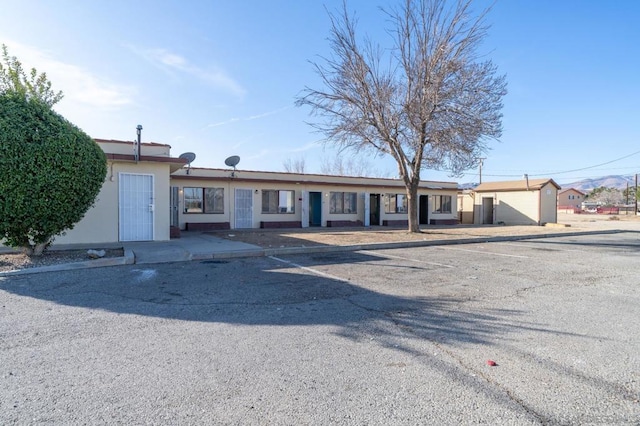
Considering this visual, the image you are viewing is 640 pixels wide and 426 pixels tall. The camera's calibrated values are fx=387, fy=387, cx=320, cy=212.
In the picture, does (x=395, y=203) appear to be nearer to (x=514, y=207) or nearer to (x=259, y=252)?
(x=514, y=207)

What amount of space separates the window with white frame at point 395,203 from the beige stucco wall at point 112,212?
16151 millimetres

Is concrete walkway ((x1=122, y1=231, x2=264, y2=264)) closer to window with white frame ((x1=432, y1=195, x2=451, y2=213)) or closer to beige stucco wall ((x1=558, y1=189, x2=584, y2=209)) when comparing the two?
window with white frame ((x1=432, y1=195, x2=451, y2=213))

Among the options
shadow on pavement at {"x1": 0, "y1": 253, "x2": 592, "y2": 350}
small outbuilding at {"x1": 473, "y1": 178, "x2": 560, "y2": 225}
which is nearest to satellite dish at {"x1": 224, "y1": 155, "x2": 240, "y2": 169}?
shadow on pavement at {"x1": 0, "y1": 253, "x2": 592, "y2": 350}

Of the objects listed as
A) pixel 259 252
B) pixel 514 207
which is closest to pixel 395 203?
pixel 514 207

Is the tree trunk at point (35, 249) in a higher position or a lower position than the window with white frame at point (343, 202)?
lower

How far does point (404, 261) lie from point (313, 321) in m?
5.78

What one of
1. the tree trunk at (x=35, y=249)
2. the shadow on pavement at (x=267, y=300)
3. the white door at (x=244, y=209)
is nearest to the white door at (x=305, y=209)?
the white door at (x=244, y=209)

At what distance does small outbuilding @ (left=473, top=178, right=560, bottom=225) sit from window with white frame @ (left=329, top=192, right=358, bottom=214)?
13263 mm

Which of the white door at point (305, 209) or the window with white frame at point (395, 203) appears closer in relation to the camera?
the white door at point (305, 209)

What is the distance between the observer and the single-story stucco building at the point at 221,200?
12695 millimetres

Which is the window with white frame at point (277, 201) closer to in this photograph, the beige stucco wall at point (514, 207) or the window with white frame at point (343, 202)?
the window with white frame at point (343, 202)

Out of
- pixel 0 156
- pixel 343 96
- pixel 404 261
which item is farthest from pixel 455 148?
pixel 0 156

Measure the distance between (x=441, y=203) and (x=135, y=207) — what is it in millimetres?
22066

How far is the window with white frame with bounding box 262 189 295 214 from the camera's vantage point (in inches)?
874
